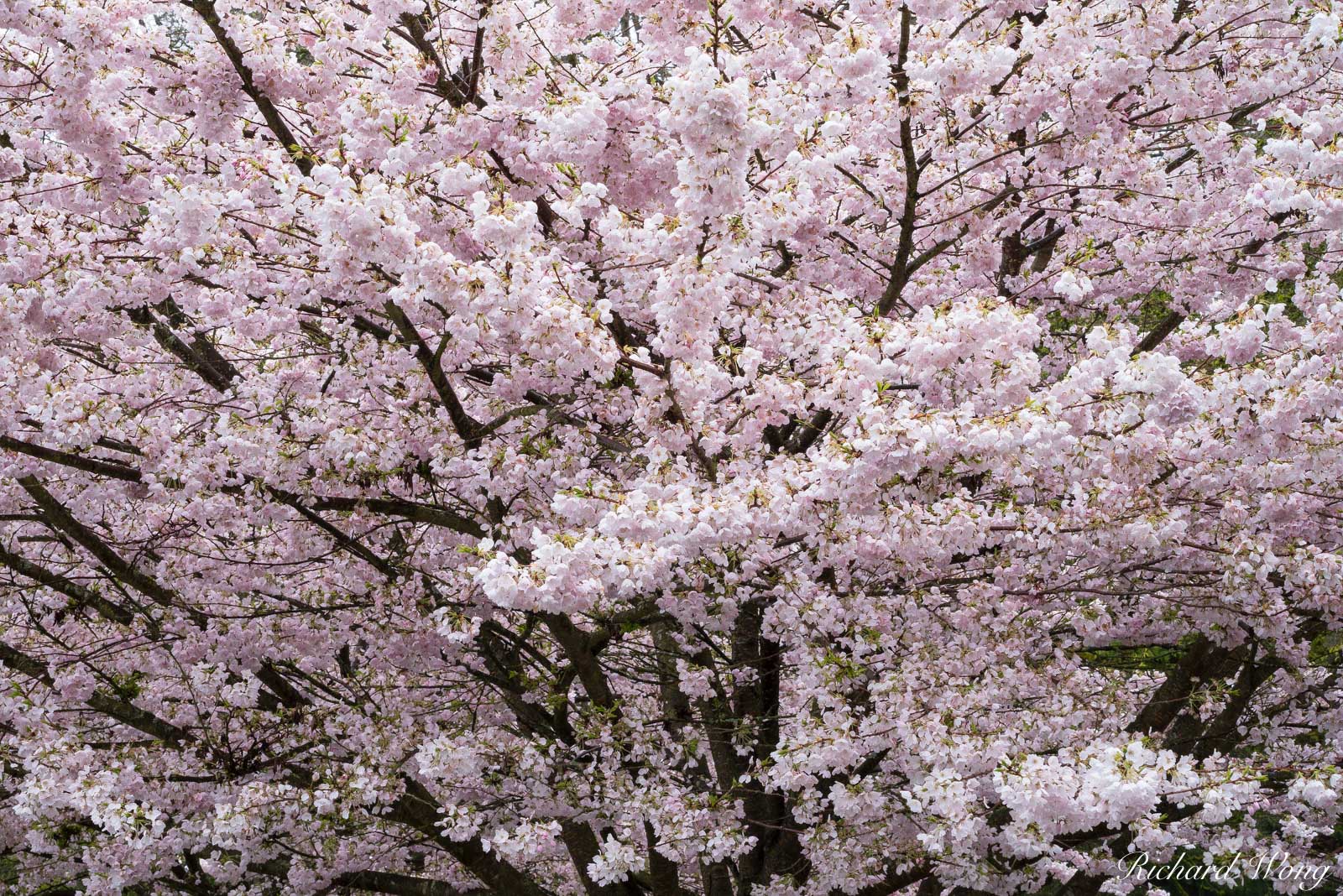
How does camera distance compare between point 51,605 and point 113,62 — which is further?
point 51,605

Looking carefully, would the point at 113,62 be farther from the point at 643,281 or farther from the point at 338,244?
the point at 643,281

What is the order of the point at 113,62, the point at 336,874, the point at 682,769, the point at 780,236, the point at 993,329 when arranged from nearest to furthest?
the point at 993,329 < the point at 780,236 < the point at 113,62 < the point at 682,769 < the point at 336,874

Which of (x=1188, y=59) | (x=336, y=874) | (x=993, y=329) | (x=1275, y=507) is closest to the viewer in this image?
(x=993, y=329)

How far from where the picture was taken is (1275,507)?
5.74m

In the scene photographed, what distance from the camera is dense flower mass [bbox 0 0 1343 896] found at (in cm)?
505

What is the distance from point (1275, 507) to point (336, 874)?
656 centimetres

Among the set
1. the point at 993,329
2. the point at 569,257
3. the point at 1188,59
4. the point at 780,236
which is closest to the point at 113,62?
the point at 569,257

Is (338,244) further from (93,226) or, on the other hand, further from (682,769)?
(682,769)

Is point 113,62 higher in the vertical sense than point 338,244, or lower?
higher

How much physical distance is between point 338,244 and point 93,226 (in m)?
2.15

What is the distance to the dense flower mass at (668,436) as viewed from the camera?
5047 mm

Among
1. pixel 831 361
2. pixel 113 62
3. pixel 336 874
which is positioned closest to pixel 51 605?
pixel 336 874

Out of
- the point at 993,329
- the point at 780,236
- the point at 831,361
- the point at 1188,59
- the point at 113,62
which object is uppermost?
the point at 113,62

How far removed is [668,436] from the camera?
5551mm
